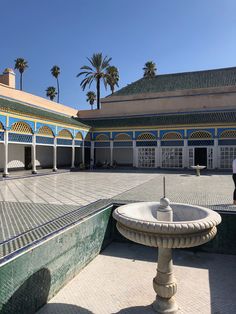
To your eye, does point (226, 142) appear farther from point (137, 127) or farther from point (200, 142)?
point (137, 127)

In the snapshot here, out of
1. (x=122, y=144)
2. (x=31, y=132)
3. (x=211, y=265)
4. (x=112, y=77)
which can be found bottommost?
(x=211, y=265)

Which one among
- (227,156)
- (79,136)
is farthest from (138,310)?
(79,136)

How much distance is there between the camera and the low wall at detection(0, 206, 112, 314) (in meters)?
2.86

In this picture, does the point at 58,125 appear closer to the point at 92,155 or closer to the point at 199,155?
the point at 92,155

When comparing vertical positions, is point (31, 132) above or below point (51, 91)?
below

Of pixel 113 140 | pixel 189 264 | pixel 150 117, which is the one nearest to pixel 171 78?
pixel 150 117

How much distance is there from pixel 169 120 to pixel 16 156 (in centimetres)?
1275

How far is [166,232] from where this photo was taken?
2.77 metres

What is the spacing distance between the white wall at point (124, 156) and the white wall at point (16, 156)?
973cm

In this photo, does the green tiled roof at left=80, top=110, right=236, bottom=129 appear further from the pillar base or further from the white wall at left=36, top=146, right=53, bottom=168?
the pillar base

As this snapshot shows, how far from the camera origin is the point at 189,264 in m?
4.78

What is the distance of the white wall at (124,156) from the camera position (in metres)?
25.5

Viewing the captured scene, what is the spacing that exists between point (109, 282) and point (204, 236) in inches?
76.0

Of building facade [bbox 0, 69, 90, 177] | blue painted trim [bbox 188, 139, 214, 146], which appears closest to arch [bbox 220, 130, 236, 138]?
blue painted trim [bbox 188, 139, 214, 146]
